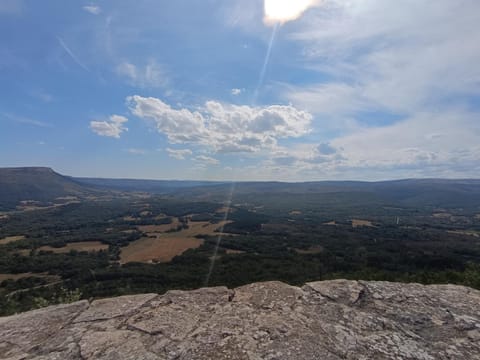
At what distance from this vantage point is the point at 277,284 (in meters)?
5.41

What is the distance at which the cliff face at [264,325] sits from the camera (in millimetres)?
3490

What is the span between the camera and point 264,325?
13.0 feet

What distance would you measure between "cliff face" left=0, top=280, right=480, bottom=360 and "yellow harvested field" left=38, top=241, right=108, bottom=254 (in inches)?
3455

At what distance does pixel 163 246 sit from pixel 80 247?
2793 cm

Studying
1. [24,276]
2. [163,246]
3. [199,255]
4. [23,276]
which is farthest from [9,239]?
[199,255]

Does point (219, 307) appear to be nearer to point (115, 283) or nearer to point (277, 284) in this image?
point (277, 284)

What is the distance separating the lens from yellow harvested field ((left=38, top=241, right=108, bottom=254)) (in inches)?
3135

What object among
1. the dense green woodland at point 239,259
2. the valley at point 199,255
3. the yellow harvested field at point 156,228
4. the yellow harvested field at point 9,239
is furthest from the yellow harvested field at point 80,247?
the yellow harvested field at point 156,228

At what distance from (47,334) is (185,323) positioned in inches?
86.7

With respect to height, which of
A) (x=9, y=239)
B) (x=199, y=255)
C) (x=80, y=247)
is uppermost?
(x=199, y=255)

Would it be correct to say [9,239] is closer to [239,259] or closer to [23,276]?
[23,276]

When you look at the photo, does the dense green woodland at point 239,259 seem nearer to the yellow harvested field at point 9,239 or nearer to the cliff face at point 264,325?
the yellow harvested field at point 9,239

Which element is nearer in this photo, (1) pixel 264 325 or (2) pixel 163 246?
(1) pixel 264 325

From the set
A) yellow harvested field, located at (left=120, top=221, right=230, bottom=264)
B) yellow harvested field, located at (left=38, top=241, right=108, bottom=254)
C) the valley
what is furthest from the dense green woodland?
yellow harvested field, located at (left=120, top=221, right=230, bottom=264)
